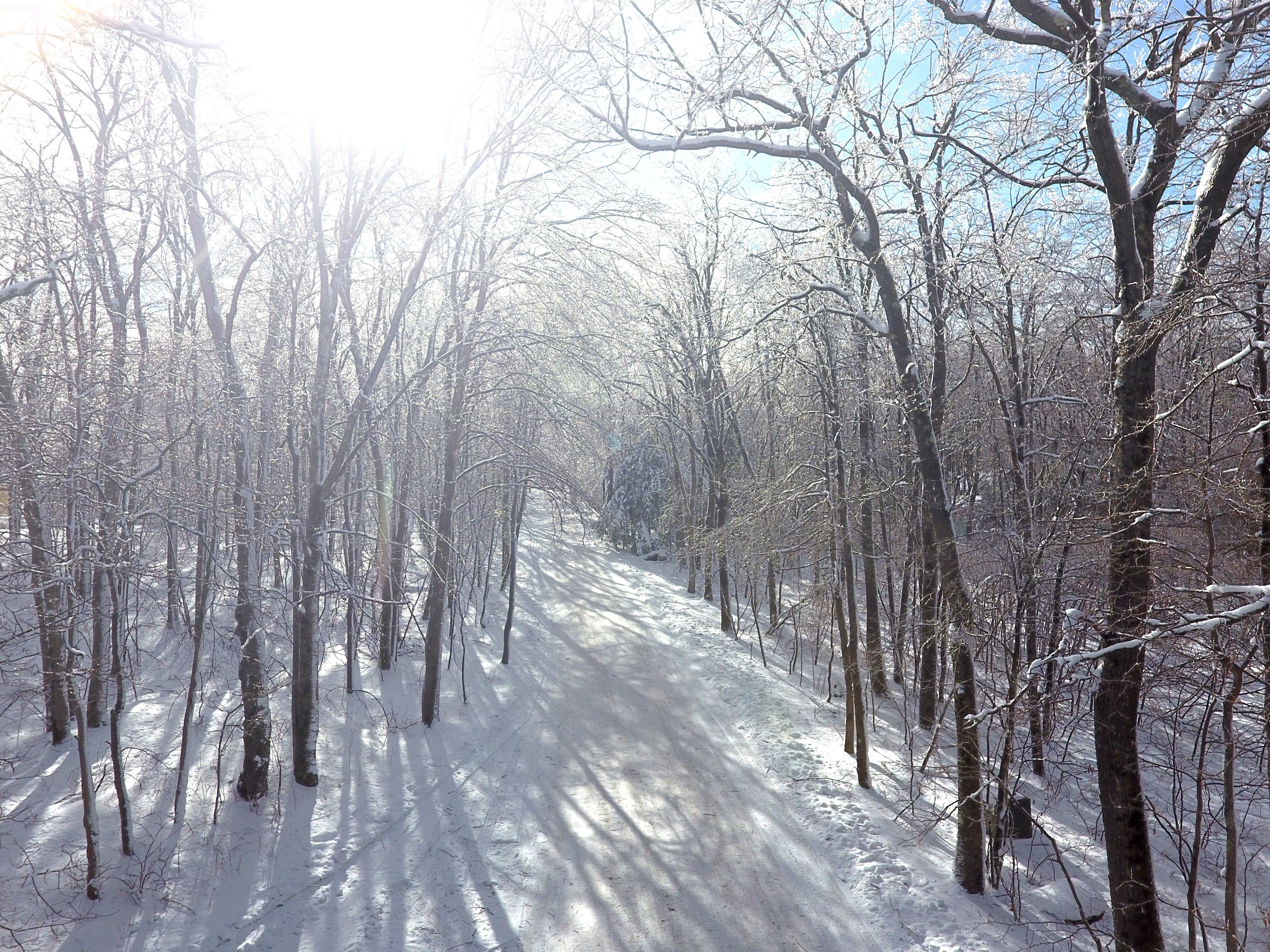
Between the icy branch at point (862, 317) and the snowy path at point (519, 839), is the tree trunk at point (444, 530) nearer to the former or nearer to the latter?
the snowy path at point (519, 839)

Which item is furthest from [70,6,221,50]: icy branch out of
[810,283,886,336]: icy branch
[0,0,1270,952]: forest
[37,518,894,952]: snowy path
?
[37,518,894,952]: snowy path

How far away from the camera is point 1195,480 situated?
5.52m

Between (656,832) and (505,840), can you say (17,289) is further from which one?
(656,832)

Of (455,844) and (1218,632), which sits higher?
(1218,632)

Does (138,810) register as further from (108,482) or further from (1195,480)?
(1195,480)

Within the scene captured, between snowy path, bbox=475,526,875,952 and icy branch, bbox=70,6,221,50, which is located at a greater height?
icy branch, bbox=70,6,221,50

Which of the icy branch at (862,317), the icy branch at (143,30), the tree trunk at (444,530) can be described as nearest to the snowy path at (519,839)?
the tree trunk at (444,530)

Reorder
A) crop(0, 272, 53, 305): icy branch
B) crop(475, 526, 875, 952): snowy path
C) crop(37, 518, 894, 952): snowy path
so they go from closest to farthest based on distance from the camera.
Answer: crop(0, 272, 53, 305): icy branch, crop(37, 518, 894, 952): snowy path, crop(475, 526, 875, 952): snowy path

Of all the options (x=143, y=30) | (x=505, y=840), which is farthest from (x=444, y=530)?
(x=143, y=30)

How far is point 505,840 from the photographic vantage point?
8.66 metres

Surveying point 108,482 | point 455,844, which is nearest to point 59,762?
point 108,482

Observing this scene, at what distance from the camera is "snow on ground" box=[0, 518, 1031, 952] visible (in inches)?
271

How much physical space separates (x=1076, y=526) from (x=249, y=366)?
14790 mm

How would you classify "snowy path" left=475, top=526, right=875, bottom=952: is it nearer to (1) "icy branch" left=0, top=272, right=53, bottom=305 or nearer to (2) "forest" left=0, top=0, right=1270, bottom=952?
(2) "forest" left=0, top=0, right=1270, bottom=952
